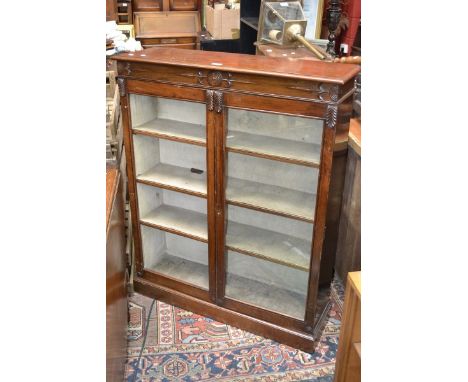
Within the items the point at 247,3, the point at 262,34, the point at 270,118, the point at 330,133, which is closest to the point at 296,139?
the point at 270,118

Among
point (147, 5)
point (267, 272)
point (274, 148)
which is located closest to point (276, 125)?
point (274, 148)

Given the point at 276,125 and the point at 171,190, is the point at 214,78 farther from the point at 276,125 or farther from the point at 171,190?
the point at 171,190

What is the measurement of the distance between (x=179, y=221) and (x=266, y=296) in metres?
0.68

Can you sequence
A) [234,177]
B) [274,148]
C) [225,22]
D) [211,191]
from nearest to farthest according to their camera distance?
[274,148] → [211,191] → [234,177] → [225,22]

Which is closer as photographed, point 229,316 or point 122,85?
point 122,85

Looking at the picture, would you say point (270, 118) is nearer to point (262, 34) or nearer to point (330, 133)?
point (330, 133)

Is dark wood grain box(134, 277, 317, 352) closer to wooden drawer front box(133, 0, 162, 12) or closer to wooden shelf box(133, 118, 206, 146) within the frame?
wooden shelf box(133, 118, 206, 146)

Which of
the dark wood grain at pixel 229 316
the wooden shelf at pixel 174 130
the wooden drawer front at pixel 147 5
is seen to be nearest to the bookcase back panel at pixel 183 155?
the wooden shelf at pixel 174 130

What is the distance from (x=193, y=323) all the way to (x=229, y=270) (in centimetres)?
38

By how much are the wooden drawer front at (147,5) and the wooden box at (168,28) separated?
0.24 ft

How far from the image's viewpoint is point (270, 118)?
7.37 ft

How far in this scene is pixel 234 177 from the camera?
246cm

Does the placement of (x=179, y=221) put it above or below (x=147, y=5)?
below

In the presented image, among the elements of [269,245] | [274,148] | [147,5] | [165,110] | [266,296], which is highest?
[147,5]
